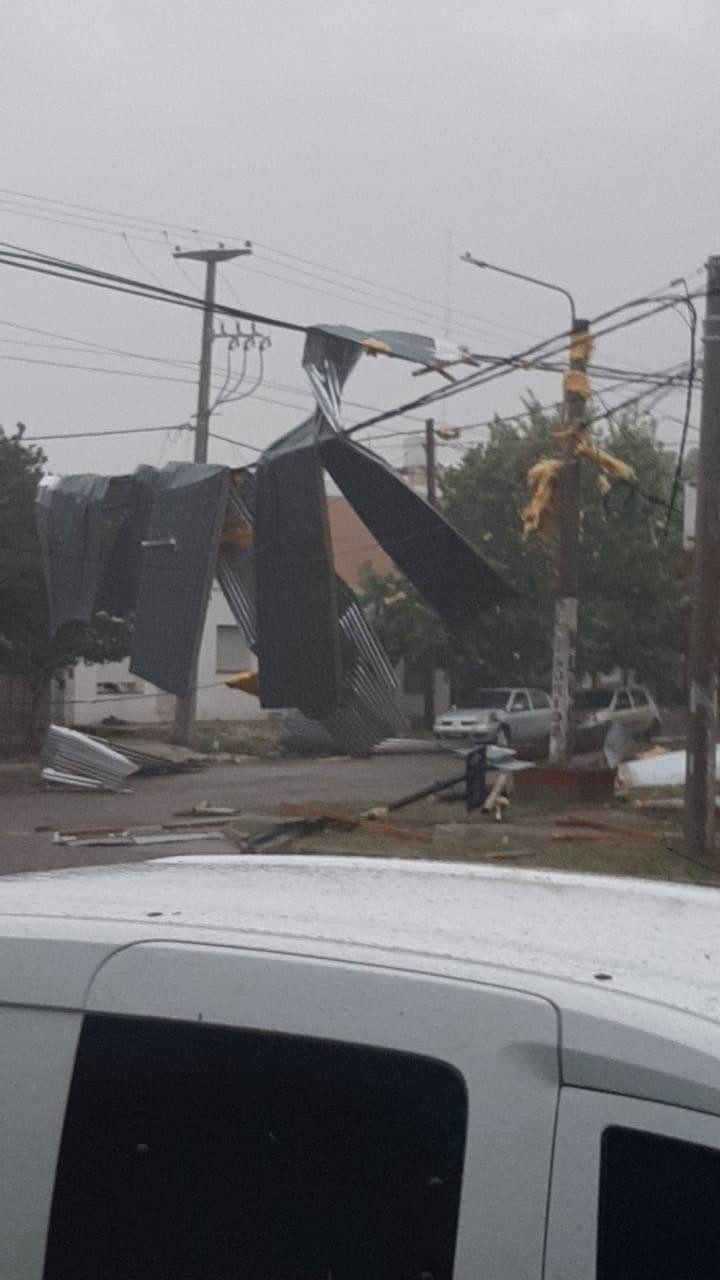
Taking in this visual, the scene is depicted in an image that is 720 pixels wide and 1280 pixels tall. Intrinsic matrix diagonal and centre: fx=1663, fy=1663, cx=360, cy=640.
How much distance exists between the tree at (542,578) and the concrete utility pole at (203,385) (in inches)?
305

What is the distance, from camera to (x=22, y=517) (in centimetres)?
3397

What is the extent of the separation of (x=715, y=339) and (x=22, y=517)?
764 inches

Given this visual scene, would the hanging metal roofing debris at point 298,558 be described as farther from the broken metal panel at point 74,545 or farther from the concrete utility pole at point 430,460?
the concrete utility pole at point 430,460

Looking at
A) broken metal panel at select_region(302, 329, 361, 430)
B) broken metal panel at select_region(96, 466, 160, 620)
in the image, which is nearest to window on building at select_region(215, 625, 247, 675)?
broken metal panel at select_region(96, 466, 160, 620)

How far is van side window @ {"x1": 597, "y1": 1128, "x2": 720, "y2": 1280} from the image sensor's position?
185 cm

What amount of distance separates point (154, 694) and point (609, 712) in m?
15.5

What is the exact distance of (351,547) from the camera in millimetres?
56281

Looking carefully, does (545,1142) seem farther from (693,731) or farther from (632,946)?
(693,731)

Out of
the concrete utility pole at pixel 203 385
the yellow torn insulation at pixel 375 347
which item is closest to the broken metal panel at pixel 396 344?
the yellow torn insulation at pixel 375 347

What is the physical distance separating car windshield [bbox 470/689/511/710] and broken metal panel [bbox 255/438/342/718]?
14694mm

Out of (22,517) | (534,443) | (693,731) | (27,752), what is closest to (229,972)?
(693,731)

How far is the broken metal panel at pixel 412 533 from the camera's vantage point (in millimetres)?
24391

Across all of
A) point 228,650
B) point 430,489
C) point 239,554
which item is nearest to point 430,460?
point 430,489

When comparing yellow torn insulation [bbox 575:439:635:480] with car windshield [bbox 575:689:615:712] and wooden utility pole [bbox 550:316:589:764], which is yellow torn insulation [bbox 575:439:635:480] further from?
car windshield [bbox 575:689:615:712]
